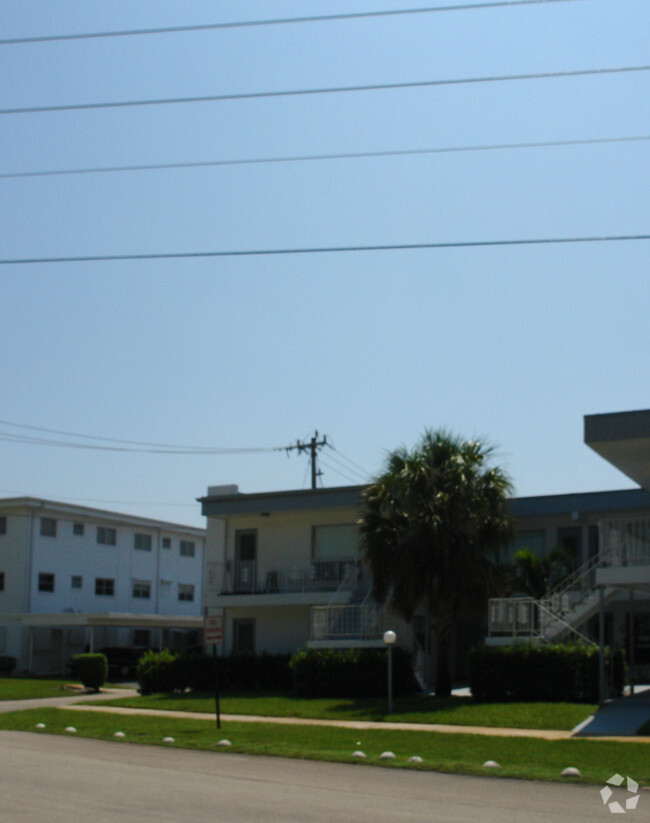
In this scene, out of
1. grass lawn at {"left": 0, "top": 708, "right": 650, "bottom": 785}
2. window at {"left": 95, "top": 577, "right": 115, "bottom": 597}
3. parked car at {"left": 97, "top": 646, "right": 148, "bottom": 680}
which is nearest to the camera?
grass lawn at {"left": 0, "top": 708, "right": 650, "bottom": 785}

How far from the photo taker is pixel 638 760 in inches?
611

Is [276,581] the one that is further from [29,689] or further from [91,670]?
[29,689]

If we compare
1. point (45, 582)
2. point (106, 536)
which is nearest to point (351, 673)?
point (45, 582)

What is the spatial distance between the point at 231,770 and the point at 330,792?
2.90m

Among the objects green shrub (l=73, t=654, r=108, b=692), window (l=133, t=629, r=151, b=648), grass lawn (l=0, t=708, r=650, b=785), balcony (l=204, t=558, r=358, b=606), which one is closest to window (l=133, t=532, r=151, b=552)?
window (l=133, t=629, r=151, b=648)

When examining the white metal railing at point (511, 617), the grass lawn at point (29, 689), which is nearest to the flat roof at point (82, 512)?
the grass lawn at point (29, 689)

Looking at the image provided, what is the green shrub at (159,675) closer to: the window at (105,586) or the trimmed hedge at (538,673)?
the trimmed hedge at (538,673)

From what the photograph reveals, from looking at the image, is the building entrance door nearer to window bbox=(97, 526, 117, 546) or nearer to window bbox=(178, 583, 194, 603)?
window bbox=(97, 526, 117, 546)

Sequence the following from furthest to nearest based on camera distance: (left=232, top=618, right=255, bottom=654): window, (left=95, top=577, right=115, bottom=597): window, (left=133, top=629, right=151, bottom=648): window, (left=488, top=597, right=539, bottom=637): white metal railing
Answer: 1. (left=133, top=629, right=151, bottom=648): window
2. (left=95, top=577, right=115, bottom=597): window
3. (left=232, top=618, right=255, bottom=654): window
4. (left=488, top=597, right=539, bottom=637): white metal railing

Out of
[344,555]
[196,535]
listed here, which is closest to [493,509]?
[344,555]

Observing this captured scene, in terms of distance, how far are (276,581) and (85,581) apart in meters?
20.7

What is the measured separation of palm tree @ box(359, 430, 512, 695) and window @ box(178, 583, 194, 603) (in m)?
32.7

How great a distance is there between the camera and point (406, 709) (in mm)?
24203

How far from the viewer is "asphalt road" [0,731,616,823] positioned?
1076 centimetres
